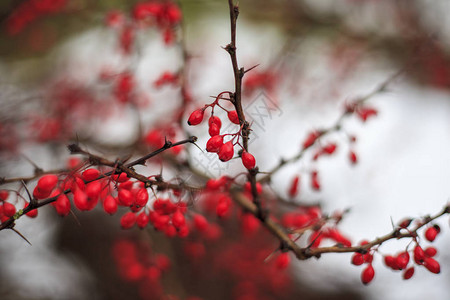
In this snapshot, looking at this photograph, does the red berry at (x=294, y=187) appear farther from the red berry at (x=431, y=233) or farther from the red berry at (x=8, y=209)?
the red berry at (x=8, y=209)

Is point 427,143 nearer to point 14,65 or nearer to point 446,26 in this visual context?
point 446,26

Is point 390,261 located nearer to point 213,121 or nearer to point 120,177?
point 213,121

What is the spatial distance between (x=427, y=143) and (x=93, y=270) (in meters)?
3.13

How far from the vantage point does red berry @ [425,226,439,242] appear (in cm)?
101

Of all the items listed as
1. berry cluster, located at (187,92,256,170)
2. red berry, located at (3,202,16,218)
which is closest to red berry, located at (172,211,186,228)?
berry cluster, located at (187,92,256,170)

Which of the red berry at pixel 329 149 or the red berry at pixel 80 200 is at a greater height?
the red berry at pixel 329 149

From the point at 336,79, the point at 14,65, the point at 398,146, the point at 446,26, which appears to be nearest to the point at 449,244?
the point at 398,146

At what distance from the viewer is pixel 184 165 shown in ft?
5.17

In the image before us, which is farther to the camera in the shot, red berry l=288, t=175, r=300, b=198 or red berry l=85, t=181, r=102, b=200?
red berry l=288, t=175, r=300, b=198

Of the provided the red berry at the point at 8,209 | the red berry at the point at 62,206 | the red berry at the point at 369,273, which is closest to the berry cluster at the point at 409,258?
the red berry at the point at 369,273

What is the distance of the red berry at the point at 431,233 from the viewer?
39.8 inches

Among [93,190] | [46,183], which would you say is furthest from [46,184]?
[93,190]

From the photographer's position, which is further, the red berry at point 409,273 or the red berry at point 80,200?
the red berry at point 409,273

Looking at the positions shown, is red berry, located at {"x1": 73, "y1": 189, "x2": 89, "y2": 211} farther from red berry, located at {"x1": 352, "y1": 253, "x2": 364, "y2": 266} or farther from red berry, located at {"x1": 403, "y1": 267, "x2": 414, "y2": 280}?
red berry, located at {"x1": 403, "y1": 267, "x2": 414, "y2": 280}
